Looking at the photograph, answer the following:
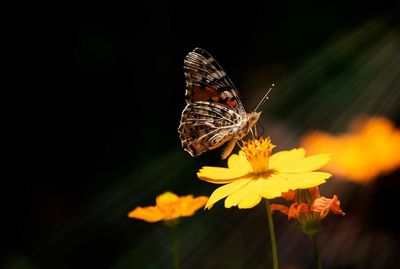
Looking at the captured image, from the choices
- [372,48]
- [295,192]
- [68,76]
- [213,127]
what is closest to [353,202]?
[213,127]

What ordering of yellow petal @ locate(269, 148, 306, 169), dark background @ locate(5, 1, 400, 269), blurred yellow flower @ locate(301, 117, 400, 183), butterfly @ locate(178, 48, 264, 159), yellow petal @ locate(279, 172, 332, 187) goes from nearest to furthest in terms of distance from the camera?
yellow petal @ locate(279, 172, 332, 187) < yellow petal @ locate(269, 148, 306, 169) < butterfly @ locate(178, 48, 264, 159) < blurred yellow flower @ locate(301, 117, 400, 183) < dark background @ locate(5, 1, 400, 269)

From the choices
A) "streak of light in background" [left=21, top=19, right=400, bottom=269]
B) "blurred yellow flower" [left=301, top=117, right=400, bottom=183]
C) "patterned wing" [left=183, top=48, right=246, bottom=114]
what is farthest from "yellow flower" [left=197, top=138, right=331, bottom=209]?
"blurred yellow flower" [left=301, top=117, right=400, bottom=183]

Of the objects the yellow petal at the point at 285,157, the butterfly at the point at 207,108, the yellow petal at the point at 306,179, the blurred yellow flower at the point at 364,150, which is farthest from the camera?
the blurred yellow flower at the point at 364,150

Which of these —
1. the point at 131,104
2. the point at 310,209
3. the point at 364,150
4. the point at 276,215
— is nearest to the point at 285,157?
the point at 310,209

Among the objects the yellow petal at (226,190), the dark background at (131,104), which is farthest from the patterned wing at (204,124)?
the dark background at (131,104)

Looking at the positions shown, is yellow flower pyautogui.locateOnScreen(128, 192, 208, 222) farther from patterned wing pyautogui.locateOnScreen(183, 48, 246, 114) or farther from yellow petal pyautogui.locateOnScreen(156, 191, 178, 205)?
patterned wing pyautogui.locateOnScreen(183, 48, 246, 114)

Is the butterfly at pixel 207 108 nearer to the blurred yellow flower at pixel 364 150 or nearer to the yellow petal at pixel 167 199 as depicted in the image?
the yellow petal at pixel 167 199

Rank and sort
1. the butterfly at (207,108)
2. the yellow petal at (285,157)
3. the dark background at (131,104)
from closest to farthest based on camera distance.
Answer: the yellow petal at (285,157) → the butterfly at (207,108) → the dark background at (131,104)
